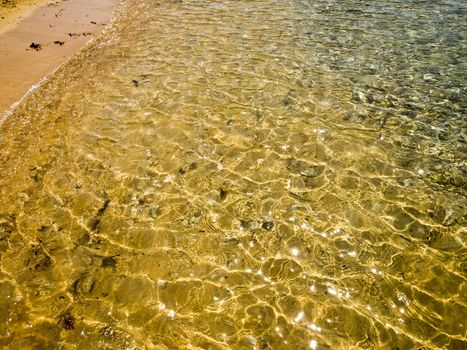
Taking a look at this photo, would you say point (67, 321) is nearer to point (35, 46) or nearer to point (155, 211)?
point (155, 211)

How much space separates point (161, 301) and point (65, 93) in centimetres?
698

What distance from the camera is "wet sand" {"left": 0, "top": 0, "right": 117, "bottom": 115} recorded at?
966 centimetres

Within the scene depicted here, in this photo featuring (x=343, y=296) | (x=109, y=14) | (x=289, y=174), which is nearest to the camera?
(x=343, y=296)

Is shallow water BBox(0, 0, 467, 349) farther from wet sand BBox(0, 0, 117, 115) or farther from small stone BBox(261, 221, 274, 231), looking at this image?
wet sand BBox(0, 0, 117, 115)

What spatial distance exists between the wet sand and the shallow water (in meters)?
0.69

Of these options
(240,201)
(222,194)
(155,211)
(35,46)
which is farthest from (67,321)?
(35,46)

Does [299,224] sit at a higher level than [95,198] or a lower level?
lower

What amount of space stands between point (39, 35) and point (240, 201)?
10555 millimetres

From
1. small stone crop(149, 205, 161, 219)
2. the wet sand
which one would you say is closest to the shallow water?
small stone crop(149, 205, 161, 219)

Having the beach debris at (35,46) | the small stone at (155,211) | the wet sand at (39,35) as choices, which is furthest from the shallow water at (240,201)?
the beach debris at (35,46)

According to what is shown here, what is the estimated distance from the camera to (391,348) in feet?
14.1

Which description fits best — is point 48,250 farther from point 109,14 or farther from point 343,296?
point 109,14

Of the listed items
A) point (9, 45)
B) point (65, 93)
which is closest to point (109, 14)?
point (9, 45)

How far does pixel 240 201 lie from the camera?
616cm
